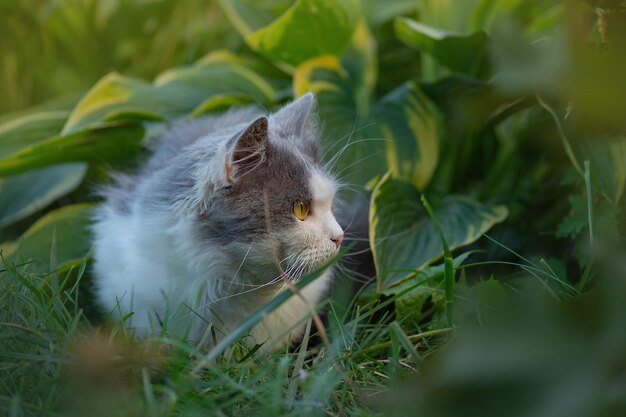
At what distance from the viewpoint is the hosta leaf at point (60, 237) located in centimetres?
212

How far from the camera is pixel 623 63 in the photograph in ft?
2.08

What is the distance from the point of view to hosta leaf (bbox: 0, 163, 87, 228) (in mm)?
2328

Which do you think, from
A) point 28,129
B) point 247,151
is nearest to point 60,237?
point 28,129

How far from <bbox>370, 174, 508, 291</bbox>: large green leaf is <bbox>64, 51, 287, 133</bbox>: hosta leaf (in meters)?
0.58

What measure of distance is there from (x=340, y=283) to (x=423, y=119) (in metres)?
0.66

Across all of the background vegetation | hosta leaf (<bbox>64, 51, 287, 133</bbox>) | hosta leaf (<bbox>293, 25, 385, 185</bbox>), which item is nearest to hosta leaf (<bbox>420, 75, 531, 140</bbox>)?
the background vegetation

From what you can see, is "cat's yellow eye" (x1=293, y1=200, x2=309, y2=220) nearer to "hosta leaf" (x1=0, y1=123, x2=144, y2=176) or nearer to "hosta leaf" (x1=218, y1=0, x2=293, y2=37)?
"hosta leaf" (x1=0, y1=123, x2=144, y2=176)

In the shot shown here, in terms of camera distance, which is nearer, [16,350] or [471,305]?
[16,350]

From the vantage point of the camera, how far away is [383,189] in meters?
2.03

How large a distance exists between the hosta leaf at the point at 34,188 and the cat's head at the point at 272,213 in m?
0.94

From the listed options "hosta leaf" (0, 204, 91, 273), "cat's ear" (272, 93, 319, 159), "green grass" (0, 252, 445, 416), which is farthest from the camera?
"hosta leaf" (0, 204, 91, 273)

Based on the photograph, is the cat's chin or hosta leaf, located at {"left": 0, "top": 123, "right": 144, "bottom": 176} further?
hosta leaf, located at {"left": 0, "top": 123, "right": 144, "bottom": 176}

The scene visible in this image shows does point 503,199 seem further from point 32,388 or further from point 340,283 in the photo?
point 32,388

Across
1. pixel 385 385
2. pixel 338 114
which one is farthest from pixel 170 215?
pixel 338 114
